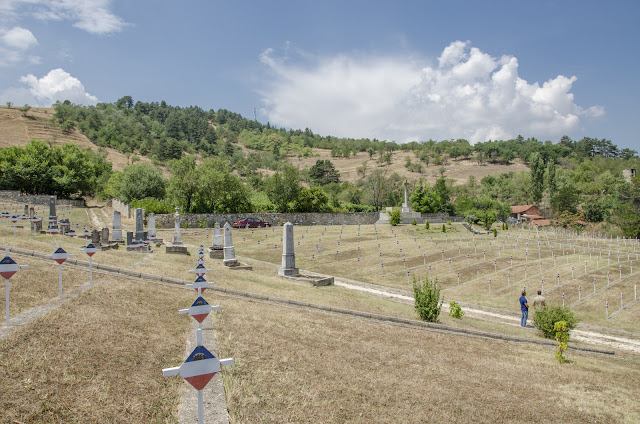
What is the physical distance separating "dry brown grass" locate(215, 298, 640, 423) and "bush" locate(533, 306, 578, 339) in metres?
2.75

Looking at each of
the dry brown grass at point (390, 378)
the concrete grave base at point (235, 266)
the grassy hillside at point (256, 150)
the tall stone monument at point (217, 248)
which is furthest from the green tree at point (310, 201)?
the grassy hillside at point (256, 150)

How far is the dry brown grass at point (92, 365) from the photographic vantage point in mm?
4680

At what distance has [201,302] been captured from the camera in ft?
16.1

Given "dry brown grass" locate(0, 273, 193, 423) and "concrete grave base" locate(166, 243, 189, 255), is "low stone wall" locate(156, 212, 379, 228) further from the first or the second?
"dry brown grass" locate(0, 273, 193, 423)

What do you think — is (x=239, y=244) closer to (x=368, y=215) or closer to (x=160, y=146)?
(x=368, y=215)

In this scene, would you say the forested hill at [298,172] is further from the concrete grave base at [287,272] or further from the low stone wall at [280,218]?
the concrete grave base at [287,272]

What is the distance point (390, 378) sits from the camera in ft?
23.3

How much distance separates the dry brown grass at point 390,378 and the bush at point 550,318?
9.02 feet

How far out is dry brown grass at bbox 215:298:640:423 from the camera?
19.2ft

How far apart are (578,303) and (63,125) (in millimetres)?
130290

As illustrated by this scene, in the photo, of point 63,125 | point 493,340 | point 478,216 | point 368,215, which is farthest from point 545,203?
point 63,125

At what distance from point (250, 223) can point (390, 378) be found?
38.7 meters

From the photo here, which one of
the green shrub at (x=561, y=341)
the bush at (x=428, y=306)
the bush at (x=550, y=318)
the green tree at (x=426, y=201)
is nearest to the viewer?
the green shrub at (x=561, y=341)

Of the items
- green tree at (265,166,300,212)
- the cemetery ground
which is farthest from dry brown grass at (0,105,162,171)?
the cemetery ground
